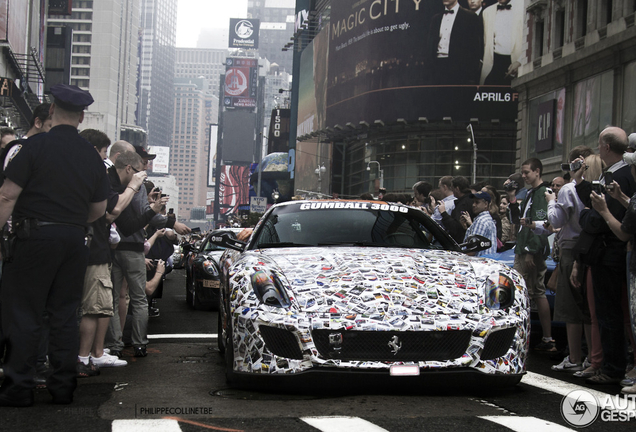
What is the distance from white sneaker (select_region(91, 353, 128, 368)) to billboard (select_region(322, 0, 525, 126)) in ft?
172

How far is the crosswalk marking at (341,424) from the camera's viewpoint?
3.72 m

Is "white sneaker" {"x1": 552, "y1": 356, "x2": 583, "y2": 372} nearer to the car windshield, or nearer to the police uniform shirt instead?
the car windshield

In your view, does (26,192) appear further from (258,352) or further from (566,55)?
(566,55)

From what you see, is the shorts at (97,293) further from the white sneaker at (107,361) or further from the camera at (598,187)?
the camera at (598,187)

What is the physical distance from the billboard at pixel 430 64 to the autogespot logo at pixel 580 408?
52.7 m

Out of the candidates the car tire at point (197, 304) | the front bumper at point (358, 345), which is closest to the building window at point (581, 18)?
the car tire at point (197, 304)

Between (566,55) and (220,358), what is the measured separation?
27.7 m

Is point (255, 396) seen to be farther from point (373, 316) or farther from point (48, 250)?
point (48, 250)

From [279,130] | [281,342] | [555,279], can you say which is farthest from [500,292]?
[279,130]

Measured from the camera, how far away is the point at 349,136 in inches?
2751

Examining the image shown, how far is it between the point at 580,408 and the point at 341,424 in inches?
60.0

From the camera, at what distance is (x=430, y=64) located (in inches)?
2292

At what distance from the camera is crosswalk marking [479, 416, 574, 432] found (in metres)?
3.83

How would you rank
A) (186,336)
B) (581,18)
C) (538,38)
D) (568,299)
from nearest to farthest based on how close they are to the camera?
(568,299) → (186,336) → (581,18) → (538,38)
